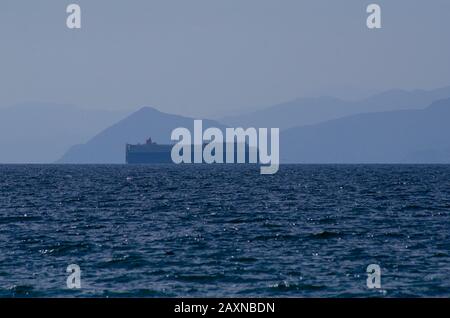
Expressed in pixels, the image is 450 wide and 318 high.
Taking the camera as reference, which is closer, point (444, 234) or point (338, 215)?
point (444, 234)

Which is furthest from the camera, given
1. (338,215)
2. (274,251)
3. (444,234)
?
(338,215)

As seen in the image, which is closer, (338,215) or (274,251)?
(274,251)

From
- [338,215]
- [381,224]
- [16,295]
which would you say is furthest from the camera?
[338,215]

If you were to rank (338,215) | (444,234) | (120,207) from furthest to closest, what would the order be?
(120,207) → (338,215) → (444,234)

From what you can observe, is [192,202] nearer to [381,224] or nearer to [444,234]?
[381,224]

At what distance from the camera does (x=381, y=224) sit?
167 feet

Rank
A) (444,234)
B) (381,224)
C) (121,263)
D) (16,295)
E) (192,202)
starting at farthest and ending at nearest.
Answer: (192,202)
(381,224)
(444,234)
(121,263)
(16,295)
